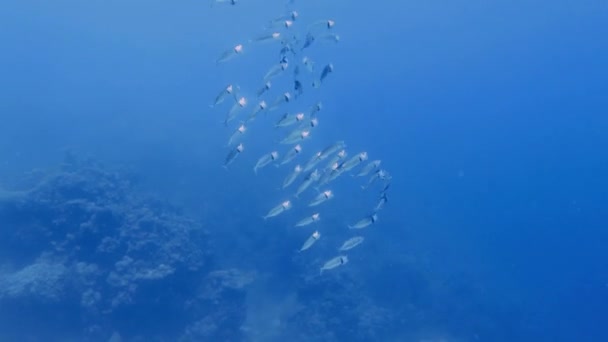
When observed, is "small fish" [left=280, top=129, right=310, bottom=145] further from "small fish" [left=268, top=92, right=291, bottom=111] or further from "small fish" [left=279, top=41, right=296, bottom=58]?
"small fish" [left=279, top=41, right=296, bottom=58]

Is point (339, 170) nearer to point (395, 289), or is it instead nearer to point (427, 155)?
point (395, 289)

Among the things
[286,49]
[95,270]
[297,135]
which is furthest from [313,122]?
[95,270]

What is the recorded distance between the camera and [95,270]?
12.5 m

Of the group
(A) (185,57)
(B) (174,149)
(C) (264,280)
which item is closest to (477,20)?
(A) (185,57)

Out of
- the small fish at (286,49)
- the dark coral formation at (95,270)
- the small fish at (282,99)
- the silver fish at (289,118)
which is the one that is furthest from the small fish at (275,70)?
the dark coral formation at (95,270)

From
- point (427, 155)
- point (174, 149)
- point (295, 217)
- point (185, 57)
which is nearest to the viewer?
point (295, 217)

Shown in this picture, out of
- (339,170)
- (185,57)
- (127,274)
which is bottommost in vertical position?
(339,170)

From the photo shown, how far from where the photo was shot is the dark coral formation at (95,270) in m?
11.8

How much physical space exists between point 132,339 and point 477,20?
5243 inches

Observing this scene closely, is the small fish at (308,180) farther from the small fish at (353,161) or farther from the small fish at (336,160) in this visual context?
the small fish at (353,161)

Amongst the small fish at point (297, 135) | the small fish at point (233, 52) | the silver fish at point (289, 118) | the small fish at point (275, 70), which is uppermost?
the small fish at point (233, 52)

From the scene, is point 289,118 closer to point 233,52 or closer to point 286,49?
point 286,49

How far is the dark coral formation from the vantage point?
38.5ft

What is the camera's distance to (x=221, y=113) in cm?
4362
